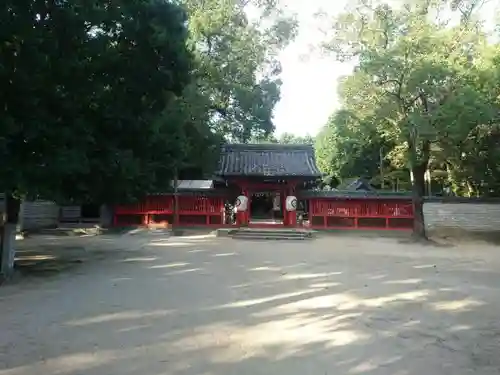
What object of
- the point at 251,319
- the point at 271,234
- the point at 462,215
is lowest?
the point at 251,319

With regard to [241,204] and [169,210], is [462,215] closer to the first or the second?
[241,204]

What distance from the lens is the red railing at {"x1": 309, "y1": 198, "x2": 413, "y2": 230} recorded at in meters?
24.4

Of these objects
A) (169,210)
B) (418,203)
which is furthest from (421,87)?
(169,210)

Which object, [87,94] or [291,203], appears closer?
Result: [87,94]

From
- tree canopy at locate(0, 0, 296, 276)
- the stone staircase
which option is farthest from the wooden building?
tree canopy at locate(0, 0, 296, 276)

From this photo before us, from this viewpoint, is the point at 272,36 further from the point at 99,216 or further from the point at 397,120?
the point at 99,216

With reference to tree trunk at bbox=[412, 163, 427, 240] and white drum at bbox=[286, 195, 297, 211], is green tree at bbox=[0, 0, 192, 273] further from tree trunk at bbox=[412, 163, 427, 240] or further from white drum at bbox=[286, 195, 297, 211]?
tree trunk at bbox=[412, 163, 427, 240]

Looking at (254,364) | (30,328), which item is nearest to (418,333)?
(254,364)

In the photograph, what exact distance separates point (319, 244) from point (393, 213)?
6.87 metres

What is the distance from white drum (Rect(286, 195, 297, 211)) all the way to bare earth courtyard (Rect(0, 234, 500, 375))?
11.4 metres

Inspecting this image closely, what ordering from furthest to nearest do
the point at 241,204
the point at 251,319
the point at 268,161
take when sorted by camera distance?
the point at 268,161 < the point at 241,204 < the point at 251,319

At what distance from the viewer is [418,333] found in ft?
20.0

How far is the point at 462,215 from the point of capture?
2330 cm

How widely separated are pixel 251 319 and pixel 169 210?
1865cm
